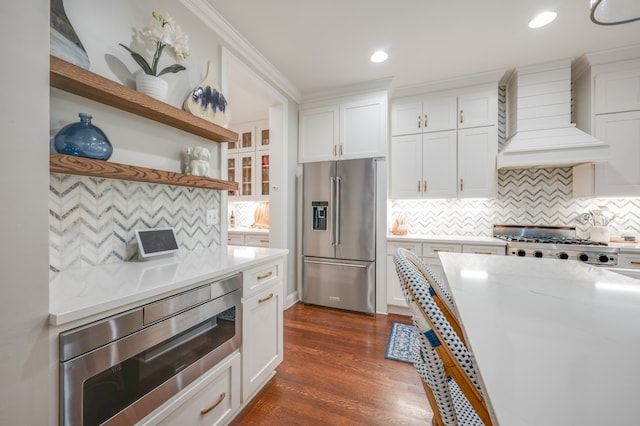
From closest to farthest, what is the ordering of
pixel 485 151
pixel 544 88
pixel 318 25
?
1. pixel 318 25
2. pixel 544 88
3. pixel 485 151

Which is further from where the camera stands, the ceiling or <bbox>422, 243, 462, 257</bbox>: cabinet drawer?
<bbox>422, 243, 462, 257</bbox>: cabinet drawer

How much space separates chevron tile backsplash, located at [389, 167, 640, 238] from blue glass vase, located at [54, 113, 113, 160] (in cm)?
300

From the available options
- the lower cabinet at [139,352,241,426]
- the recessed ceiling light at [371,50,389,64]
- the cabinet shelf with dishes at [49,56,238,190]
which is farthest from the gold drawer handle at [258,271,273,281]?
the recessed ceiling light at [371,50,389,64]

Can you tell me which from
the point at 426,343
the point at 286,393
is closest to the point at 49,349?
the point at 426,343

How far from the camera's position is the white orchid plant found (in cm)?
140

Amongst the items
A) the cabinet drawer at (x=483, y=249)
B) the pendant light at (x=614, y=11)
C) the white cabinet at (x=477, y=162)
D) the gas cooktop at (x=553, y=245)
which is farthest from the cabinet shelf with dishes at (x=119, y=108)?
the gas cooktop at (x=553, y=245)

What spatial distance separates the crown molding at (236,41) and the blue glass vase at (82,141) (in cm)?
121

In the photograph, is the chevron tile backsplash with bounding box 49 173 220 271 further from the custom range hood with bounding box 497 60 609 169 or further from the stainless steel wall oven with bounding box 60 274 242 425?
the custom range hood with bounding box 497 60 609 169

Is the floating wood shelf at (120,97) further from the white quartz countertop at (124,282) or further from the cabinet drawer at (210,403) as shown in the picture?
the cabinet drawer at (210,403)

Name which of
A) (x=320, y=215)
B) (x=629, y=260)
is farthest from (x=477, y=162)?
(x=320, y=215)

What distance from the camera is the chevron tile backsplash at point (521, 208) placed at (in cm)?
269

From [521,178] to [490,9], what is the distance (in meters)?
→ 1.90

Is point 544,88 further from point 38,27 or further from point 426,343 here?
point 38,27

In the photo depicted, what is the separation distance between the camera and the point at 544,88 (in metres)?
2.67
